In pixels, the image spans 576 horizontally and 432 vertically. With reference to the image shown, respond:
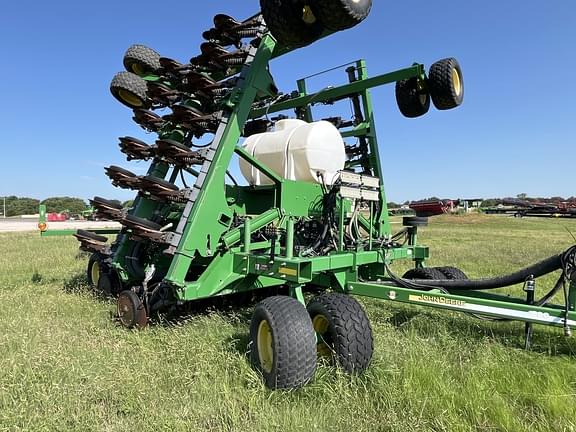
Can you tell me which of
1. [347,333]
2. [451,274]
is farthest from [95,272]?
[451,274]

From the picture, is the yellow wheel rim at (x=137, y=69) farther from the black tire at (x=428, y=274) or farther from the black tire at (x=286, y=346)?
the black tire at (x=428, y=274)

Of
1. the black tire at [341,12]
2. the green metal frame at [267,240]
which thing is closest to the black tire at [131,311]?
the green metal frame at [267,240]

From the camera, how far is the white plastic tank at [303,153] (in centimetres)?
526

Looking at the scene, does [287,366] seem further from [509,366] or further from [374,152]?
[374,152]

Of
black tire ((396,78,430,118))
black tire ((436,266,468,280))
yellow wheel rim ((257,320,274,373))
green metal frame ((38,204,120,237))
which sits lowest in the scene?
yellow wheel rim ((257,320,274,373))

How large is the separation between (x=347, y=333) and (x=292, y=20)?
264 cm

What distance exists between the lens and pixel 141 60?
6180 millimetres

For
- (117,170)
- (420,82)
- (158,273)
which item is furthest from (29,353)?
(420,82)

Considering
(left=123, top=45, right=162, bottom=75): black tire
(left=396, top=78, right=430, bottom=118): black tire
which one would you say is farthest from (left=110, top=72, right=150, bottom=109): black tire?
(left=396, top=78, right=430, bottom=118): black tire

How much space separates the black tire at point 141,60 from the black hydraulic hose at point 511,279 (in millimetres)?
4718

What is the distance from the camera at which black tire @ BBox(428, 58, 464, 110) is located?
5.30 metres

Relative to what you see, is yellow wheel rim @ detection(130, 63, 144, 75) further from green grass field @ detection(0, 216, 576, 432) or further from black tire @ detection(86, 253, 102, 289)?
green grass field @ detection(0, 216, 576, 432)

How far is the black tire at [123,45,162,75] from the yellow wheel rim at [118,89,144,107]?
1.67 ft

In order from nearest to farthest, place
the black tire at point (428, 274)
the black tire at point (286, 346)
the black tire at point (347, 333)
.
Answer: the black tire at point (286, 346), the black tire at point (347, 333), the black tire at point (428, 274)
